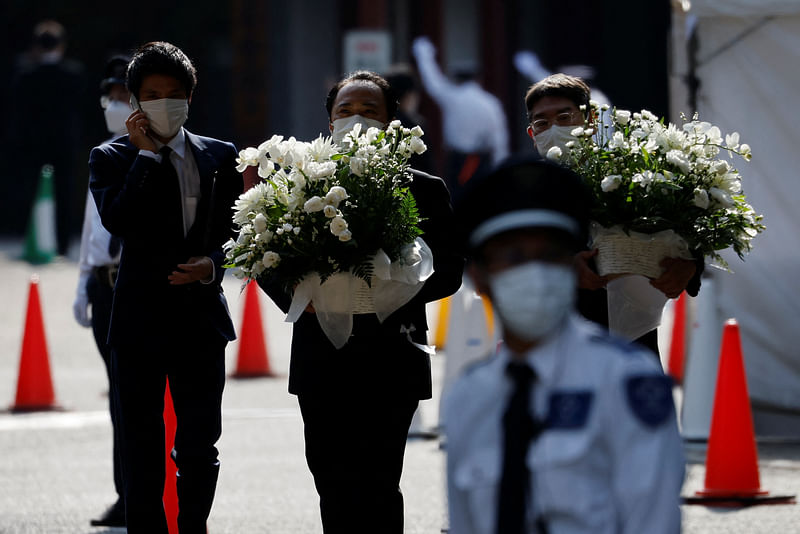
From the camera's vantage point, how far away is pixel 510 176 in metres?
3.26

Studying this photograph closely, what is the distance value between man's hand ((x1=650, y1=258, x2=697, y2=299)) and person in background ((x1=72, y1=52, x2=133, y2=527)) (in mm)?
2749

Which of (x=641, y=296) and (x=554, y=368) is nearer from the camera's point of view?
(x=554, y=368)

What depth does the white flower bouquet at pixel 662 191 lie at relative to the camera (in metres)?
5.11

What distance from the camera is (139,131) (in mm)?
5438

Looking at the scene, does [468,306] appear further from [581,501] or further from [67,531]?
[581,501]

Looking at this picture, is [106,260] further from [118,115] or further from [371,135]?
[371,135]

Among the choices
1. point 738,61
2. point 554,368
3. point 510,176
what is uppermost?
point 738,61

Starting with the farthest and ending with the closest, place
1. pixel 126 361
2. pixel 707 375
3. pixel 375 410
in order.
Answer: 1. pixel 707 375
2. pixel 126 361
3. pixel 375 410

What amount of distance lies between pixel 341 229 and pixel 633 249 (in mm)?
998

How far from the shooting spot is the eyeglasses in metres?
5.49

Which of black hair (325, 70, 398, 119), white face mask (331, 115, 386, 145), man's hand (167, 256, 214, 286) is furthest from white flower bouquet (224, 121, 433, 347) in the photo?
man's hand (167, 256, 214, 286)

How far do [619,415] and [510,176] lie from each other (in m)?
0.55

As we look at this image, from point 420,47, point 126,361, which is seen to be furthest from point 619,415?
point 420,47

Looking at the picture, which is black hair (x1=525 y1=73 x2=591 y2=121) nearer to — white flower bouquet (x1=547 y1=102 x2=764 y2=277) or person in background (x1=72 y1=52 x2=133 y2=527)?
white flower bouquet (x1=547 y1=102 x2=764 y2=277)
